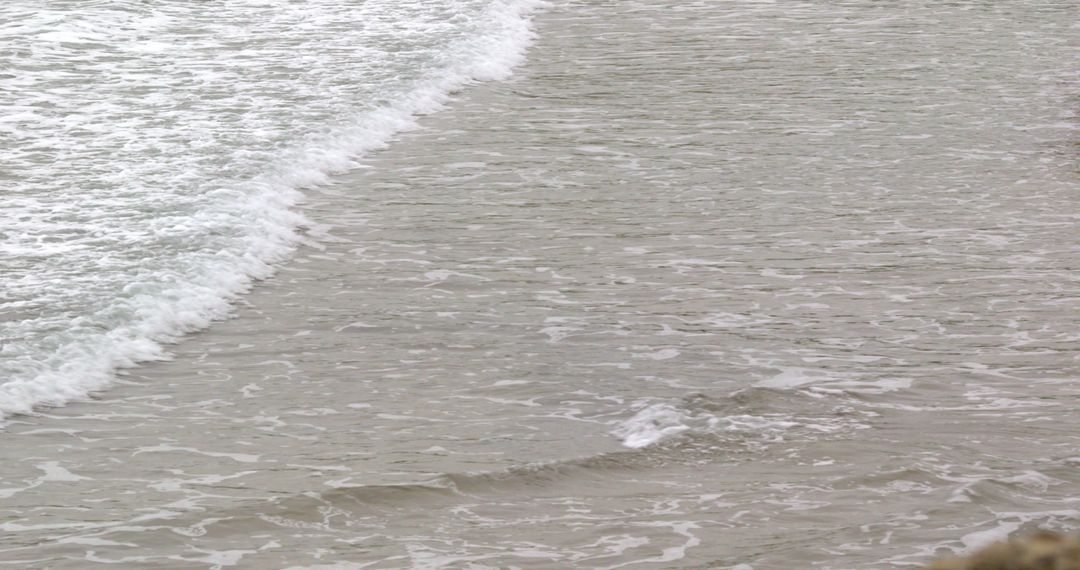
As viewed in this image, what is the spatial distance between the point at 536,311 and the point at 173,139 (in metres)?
5.10

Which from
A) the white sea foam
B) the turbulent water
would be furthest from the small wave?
the white sea foam

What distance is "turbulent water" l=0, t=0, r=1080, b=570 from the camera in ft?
17.2

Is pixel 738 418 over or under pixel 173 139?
under

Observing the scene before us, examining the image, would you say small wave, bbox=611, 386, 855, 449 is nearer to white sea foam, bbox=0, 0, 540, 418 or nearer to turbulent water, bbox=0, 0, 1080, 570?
turbulent water, bbox=0, 0, 1080, 570

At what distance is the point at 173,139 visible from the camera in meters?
11.6

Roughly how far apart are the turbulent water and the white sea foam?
0.05 meters

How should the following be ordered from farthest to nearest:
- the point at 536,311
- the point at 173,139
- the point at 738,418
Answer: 1. the point at 173,139
2. the point at 536,311
3. the point at 738,418

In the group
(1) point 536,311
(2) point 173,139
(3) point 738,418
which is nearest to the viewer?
(3) point 738,418

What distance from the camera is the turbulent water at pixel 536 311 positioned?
5254 millimetres

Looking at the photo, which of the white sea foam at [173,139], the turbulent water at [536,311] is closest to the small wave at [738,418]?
the turbulent water at [536,311]

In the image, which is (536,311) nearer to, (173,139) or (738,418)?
(738,418)

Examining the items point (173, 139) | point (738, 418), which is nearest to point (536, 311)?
point (738, 418)

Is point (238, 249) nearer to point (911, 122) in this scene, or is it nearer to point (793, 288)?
point (793, 288)

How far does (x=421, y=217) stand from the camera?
31.4 ft
